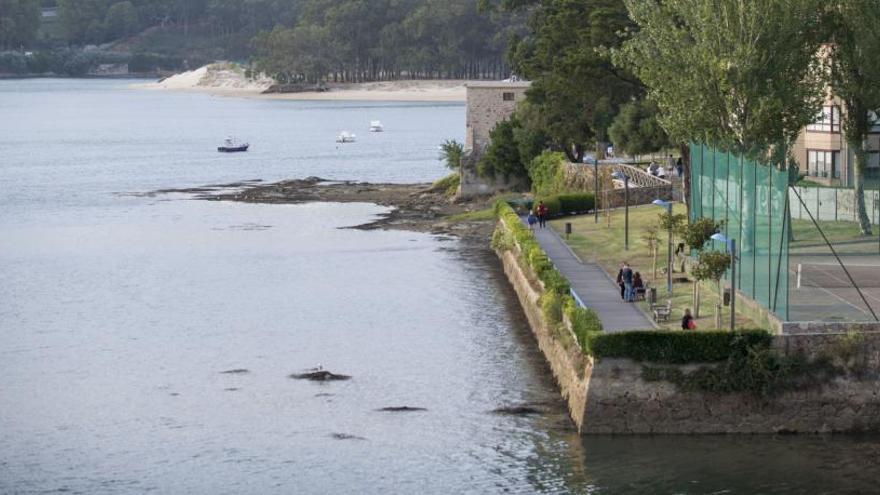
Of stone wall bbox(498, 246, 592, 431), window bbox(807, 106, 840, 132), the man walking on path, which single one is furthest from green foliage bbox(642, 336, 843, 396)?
window bbox(807, 106, 840, 132)

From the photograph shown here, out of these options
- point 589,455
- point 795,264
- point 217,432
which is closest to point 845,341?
A: point 589,455

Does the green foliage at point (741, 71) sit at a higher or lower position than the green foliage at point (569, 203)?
higher

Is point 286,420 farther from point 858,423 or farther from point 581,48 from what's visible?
point 581,48

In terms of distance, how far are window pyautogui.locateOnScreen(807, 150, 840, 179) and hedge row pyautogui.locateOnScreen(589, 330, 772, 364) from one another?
131ft

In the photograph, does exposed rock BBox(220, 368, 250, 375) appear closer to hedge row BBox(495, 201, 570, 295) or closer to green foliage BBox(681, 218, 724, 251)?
hedge row BBox(495, 201, 570, 295)

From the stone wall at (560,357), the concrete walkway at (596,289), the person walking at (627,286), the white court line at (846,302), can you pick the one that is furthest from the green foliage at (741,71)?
the white court line at (846,302)

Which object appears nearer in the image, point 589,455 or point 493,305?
point 589,455

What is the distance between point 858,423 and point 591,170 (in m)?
47.4

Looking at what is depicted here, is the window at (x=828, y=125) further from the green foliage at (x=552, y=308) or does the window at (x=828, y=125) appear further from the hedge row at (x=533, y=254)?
the green foliage at (x=552, y=308)

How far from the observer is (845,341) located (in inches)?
1671

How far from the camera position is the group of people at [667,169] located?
86812mm

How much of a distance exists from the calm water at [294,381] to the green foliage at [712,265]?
551 centimetres

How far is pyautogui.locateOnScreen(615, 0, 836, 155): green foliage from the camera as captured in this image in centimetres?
6200

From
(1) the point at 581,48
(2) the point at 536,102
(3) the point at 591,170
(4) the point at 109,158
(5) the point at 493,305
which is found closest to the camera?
(5) the point at 493,305
